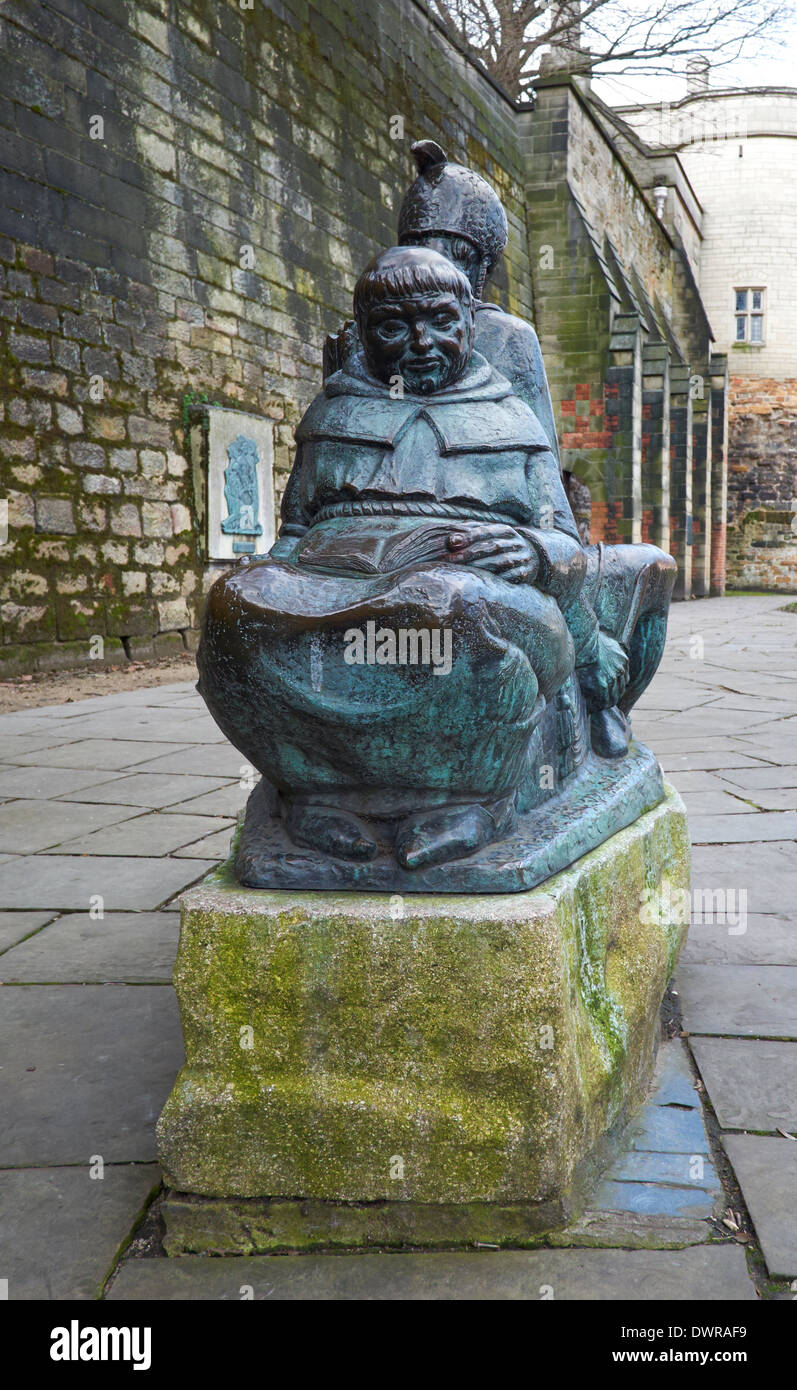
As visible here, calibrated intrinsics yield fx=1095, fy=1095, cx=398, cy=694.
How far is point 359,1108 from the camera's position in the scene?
1.48m

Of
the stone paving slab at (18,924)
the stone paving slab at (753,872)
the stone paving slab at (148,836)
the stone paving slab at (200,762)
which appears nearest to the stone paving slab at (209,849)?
the stone paving slab at (148,836)

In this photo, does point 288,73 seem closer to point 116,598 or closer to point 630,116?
point 116,598

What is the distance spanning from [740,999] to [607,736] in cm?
61

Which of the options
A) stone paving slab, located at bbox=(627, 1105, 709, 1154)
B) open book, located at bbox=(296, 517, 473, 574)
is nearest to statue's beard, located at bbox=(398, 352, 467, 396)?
open book, located at bbox=(296, 517, 473, 574)

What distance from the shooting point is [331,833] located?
1581mm

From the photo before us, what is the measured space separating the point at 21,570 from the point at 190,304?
2.98 meters

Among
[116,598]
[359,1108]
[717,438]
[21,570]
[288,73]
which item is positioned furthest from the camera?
[717,438]

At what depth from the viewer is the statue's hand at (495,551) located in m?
1.56

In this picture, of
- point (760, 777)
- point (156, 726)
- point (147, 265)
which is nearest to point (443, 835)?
point (760, 777)

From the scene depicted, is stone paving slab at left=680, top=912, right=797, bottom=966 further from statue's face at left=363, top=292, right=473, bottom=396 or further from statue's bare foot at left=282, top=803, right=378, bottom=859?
statue's face at left=363, top=292, right=473, bottom=396

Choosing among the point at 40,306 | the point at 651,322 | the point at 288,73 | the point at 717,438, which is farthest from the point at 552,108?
the point at 40,306

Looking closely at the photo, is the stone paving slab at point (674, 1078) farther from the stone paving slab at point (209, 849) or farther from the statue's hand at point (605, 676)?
the stone paving slab at point (209, 849)

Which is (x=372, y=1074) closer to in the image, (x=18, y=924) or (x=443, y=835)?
(x=443, y=835)

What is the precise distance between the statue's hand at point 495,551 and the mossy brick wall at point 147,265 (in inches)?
239
